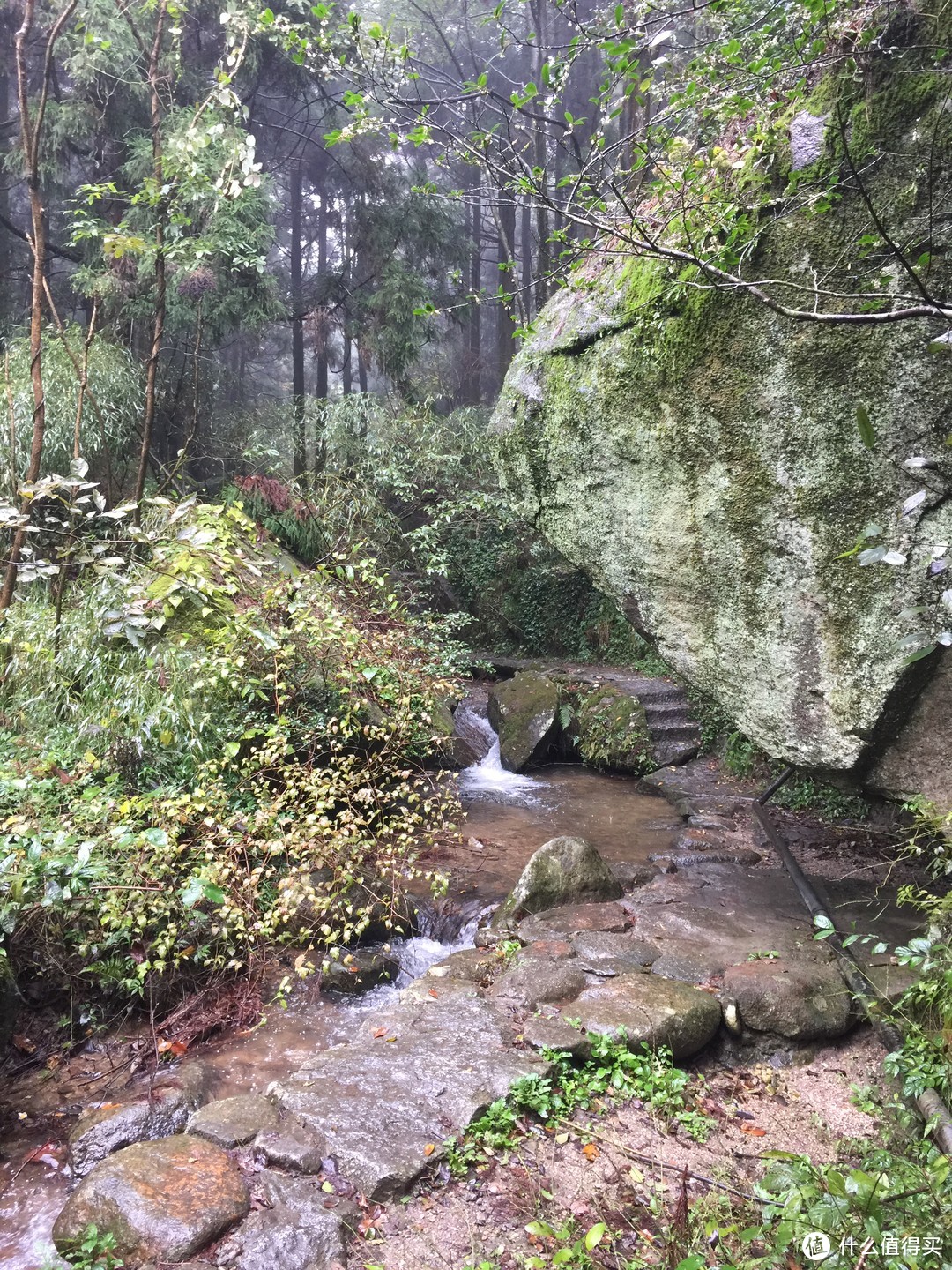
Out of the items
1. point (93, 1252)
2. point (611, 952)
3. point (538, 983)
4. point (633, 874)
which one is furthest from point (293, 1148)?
point (633, 874)

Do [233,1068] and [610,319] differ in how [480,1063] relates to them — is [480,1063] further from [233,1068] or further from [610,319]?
[610,319]

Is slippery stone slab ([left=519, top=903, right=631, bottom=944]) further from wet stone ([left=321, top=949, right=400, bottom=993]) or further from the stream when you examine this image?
wet stone ([left=321, top=949, right=400, bottom=993])

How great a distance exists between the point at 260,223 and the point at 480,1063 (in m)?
9.78

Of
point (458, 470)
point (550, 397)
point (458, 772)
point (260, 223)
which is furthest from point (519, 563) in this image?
point (550, 397)

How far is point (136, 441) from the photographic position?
27.6 ft

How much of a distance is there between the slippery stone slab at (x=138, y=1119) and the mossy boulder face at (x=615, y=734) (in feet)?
18.5

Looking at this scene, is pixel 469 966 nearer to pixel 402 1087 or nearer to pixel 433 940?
pixel 433 940

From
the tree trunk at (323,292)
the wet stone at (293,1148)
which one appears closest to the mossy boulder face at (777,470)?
the wet stone at (293,1148)

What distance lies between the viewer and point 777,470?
360 centimetres

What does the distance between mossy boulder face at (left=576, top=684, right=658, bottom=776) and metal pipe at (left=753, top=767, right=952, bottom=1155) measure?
221 centimetres

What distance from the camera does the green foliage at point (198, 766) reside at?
12.3 ft

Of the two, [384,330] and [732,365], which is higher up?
[384,330]

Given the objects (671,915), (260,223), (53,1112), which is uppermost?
(260,223)

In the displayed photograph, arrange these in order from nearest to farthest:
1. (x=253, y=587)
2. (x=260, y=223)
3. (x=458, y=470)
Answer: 1. (x=253, y=587)
2. (x=260, y=223)
3. (x=458, y=470)
